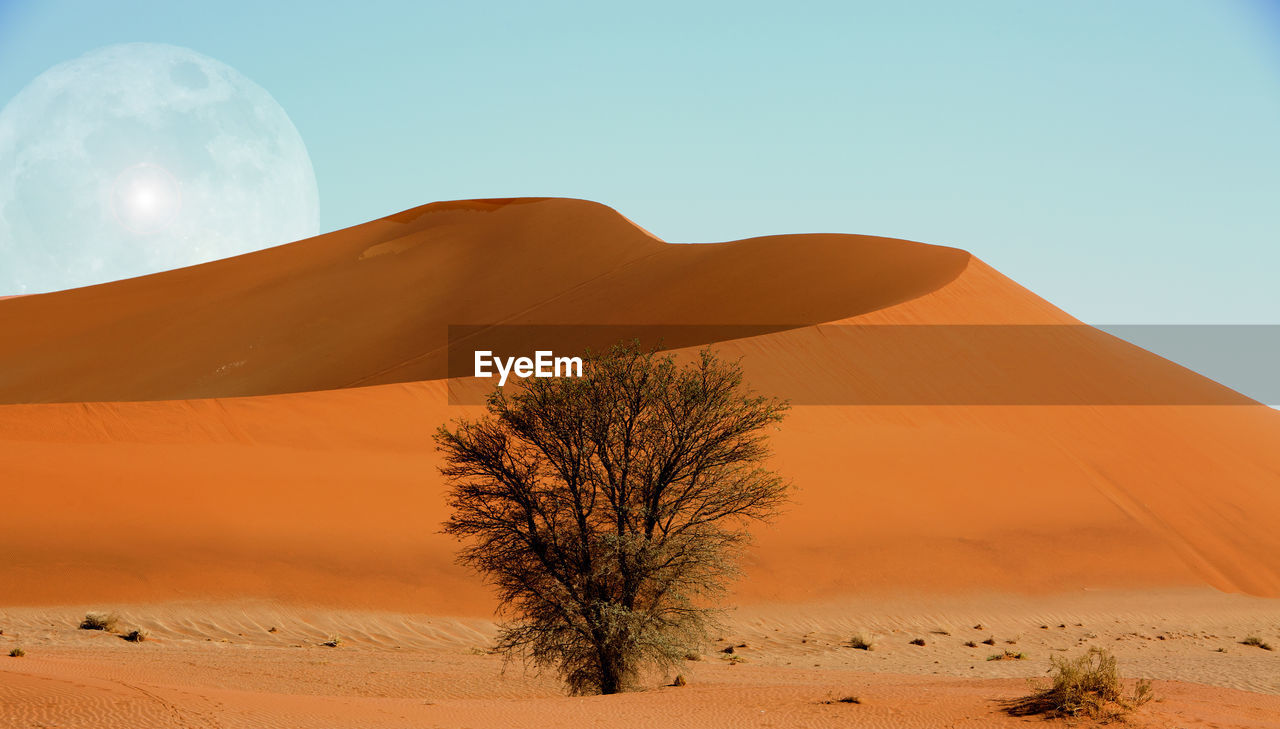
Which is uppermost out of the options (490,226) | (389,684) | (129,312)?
(490,226)

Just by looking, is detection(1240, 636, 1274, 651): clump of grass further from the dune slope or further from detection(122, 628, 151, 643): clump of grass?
detection(122, 628, 151, 643): clump of grass

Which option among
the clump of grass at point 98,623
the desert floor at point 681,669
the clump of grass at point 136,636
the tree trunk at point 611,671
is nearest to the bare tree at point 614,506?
the tree trunk at point 611,671

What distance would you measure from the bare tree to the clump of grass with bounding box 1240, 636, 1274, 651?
34.4 ft

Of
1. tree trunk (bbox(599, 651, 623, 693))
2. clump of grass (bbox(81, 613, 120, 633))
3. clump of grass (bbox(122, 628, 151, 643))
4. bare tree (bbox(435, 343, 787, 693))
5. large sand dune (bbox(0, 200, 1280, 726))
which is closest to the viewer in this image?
large sand dune (bbox(0, 200, 1280, 726))

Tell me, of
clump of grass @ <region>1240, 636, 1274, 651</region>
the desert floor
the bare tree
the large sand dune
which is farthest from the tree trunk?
clump of grass @ <region>1240, 636, 1274, 651</region>

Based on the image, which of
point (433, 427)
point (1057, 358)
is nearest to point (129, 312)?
point (433, 427)

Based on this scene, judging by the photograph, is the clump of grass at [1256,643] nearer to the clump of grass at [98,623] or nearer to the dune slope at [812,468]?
the dune slope at [812,468]

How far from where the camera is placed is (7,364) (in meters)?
53.5

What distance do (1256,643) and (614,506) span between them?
41.8ft

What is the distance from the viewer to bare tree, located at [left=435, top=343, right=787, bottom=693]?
14.2 meters

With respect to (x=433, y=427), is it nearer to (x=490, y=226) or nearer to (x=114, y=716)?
(x=114, y=716)

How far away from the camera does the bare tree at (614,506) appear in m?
14.2

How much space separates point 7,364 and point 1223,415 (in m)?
53.8

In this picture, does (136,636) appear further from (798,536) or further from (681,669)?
(798,536)
